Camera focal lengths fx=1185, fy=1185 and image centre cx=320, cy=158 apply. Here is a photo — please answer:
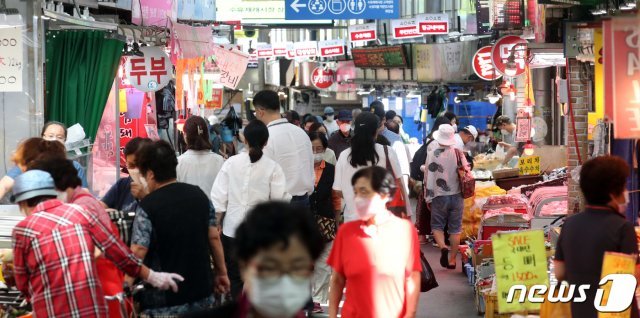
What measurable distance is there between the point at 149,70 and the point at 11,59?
5104mm

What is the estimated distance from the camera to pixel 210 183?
10977mm

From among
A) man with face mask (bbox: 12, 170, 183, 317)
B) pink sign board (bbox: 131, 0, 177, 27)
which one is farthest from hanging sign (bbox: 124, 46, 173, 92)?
man with face mask (bbox: 12, 170, 183, 317)

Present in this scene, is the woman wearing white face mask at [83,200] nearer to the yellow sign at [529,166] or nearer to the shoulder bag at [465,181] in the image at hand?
the shoulder bag at [465,181]

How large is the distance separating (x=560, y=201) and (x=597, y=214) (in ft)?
25.3

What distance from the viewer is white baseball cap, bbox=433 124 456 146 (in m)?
14.5

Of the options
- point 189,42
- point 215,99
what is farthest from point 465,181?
point 215,99

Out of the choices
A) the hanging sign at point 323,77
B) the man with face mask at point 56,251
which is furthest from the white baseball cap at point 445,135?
the hanging sign at point 323,77

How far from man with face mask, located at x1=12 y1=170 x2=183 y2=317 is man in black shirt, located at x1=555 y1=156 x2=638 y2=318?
263 centimetres

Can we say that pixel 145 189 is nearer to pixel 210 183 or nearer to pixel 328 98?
pixel 210 183

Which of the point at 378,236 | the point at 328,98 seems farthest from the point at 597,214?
the point at 328,98

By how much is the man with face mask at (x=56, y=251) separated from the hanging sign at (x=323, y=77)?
128 ft

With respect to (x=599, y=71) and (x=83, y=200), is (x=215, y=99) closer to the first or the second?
(x=599, y=71)

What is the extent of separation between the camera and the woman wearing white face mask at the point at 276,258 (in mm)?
4000

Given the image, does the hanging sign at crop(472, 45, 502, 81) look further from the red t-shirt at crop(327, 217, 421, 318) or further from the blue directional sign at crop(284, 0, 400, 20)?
the red t-shirt at crop(327, 217, 421, 318)
